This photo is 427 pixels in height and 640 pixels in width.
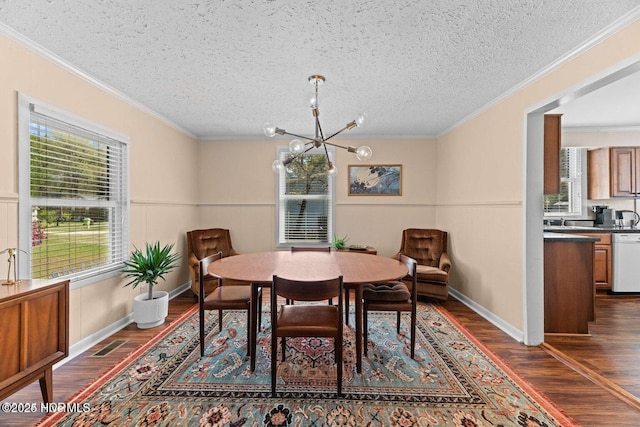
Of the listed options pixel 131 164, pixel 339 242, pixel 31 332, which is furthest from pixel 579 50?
pixel 131 164

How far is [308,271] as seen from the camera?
2.11m

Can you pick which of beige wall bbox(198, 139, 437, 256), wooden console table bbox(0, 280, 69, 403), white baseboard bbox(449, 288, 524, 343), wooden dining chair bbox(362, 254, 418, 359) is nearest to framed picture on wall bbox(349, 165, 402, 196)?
beige wall bbox(198, 139, 437, 256)

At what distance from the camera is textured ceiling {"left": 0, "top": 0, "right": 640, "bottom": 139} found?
5.33 ft

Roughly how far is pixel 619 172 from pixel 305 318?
502 cm

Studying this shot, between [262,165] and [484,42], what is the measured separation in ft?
11.0

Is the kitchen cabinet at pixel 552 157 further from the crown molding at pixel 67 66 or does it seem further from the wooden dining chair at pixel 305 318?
the crown molding at pixel 67 66

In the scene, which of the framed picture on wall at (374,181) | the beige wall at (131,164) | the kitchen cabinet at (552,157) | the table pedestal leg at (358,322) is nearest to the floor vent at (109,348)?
the beige wall at (131,164)

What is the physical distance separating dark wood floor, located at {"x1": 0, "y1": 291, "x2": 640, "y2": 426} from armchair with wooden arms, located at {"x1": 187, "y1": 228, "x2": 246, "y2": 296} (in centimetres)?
61

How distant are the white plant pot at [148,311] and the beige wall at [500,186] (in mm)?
3476

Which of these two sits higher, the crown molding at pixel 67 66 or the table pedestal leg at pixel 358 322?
the crown molding at pixel 67 66

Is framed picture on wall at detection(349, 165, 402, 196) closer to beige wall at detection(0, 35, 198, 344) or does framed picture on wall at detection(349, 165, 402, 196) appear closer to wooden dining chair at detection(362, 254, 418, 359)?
wooden dining chair at detection(362, 254, 418, 359)

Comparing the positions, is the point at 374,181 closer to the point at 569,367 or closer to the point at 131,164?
the point at 569,367

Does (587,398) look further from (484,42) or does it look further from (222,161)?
(222,161)

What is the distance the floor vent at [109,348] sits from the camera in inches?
91.4
